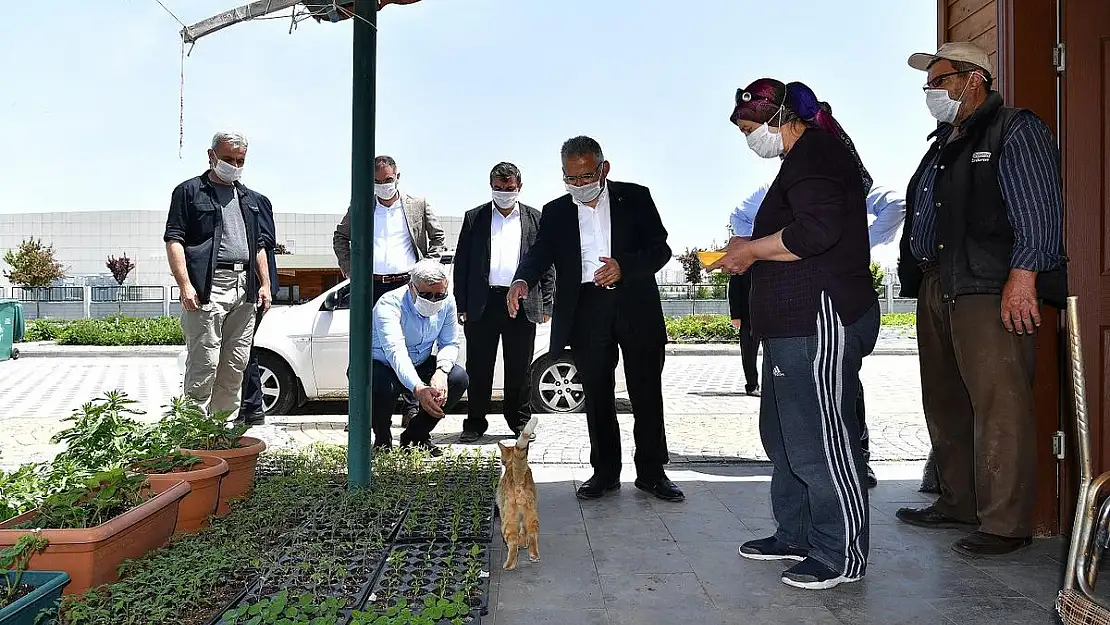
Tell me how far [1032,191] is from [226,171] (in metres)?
4.97

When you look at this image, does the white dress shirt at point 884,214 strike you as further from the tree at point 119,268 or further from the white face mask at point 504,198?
the tree at point 119,268

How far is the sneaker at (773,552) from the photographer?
3635mm

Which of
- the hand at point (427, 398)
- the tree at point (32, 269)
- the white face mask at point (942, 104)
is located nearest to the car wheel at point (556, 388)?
the hand at point (427, 398)

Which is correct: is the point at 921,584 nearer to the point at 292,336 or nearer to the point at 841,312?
the point at 841,312

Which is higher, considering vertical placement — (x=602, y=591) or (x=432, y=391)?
(x=432, y=391)

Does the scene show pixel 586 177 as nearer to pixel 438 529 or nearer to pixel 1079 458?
pixel 438 529

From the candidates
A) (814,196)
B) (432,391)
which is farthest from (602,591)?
(432,391)

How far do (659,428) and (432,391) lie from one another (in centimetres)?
142

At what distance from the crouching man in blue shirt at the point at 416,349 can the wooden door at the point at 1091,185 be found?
349 cm

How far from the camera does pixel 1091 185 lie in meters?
3.82

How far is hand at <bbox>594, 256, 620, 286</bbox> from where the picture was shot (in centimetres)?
454

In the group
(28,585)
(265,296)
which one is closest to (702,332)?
(265,296)

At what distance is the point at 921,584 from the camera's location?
10.9 ft

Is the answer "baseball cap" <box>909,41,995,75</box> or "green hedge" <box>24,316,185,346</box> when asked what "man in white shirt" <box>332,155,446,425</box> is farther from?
"green hedge" <box>24,316,185,346</box>
